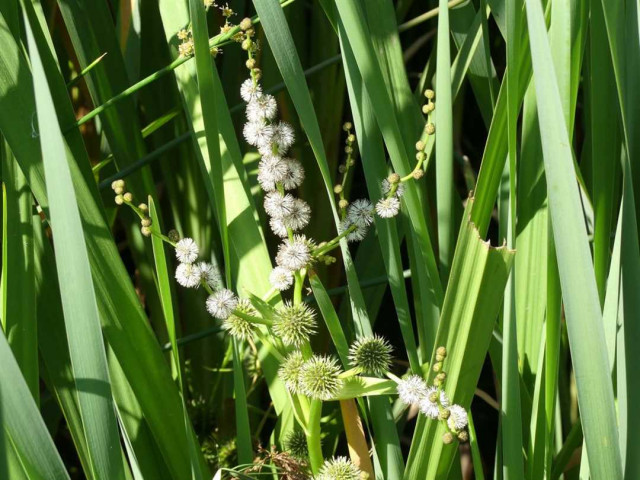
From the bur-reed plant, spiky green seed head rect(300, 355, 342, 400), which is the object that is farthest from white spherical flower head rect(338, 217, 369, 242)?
spiky green seed head rect(300, 355, 342, 400)

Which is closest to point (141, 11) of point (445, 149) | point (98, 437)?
point (445, 149)

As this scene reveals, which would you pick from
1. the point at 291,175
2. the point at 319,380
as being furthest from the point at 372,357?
the point at 291,175

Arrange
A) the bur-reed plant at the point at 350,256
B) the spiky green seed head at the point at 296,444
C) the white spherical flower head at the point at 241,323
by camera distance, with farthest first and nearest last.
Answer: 1. the spiky green seed head at the point at 296,444
2. the white spherical flower head at the point at 241,323
3. the bur-reed plant at the point at 350,256

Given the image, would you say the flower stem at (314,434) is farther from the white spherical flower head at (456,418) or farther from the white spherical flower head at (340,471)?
the white spherical flower head at (456,418)

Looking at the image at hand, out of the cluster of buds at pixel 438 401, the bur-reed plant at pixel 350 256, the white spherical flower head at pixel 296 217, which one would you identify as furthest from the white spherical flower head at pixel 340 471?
the white spherical flower head at pixel 296 217

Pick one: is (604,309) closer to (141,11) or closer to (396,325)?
(141,11)
